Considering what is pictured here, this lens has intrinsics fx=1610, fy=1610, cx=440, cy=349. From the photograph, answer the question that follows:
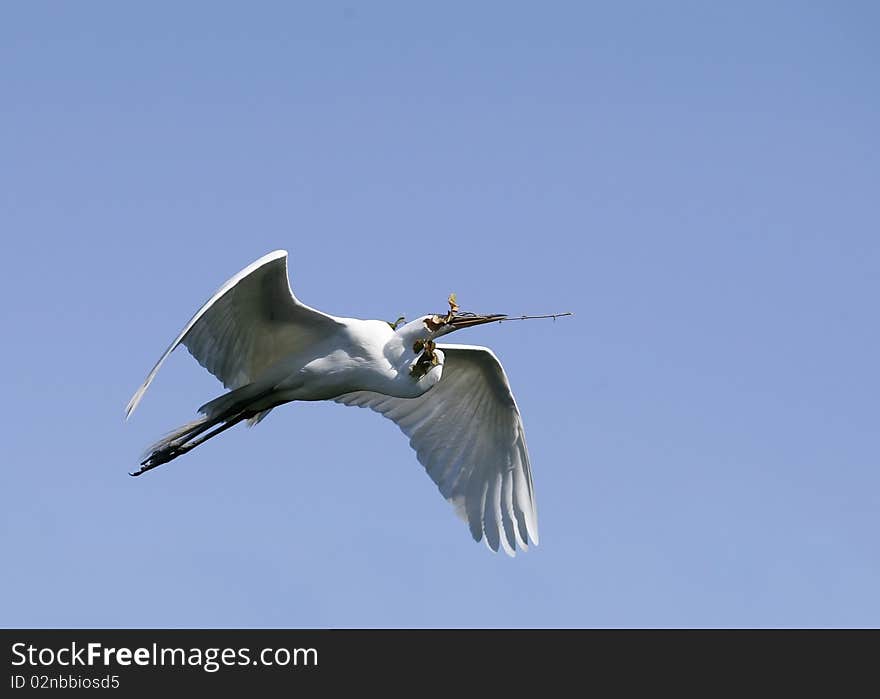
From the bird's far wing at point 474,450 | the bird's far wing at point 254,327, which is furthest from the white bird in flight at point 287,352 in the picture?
the bird's far wing at point 474,450

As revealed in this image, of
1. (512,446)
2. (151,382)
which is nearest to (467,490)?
(512,446)

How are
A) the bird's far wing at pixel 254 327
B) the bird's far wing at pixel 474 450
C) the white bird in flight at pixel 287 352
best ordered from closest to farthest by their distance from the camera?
the bird's far wing at pixel 254 327
the white bird in flight at pixel 287 352
the bird's far wing at pixel 474 450

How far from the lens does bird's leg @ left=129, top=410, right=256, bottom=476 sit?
61.8 feet

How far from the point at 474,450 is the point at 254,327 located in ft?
13.0

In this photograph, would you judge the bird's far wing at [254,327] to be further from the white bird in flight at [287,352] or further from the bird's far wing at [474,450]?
the bird's far wing at [474,450]

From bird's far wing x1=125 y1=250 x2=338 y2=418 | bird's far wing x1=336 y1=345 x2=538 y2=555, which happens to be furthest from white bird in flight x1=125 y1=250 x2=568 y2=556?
bird's far wing x1=336 y1=345 x2=538 y2=555

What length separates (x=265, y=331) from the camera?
1872cm

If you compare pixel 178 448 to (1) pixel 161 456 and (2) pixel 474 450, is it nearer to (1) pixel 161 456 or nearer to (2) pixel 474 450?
(1) pixel 161 456

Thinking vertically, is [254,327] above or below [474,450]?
above

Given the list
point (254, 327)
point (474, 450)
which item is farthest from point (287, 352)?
point (474, 450)

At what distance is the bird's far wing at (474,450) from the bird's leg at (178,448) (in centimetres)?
224

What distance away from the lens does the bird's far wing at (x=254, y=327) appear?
58.7 feet

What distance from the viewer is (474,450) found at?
21.1 metres
